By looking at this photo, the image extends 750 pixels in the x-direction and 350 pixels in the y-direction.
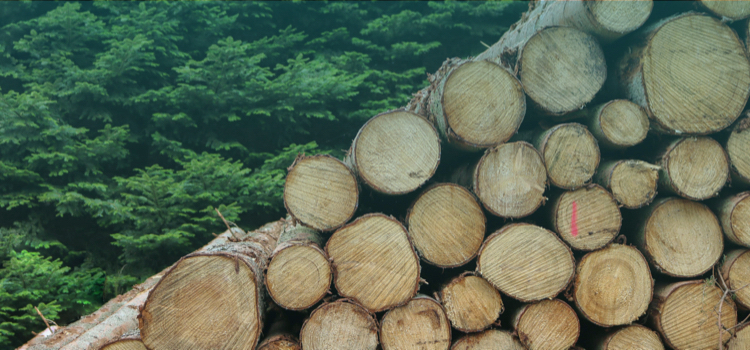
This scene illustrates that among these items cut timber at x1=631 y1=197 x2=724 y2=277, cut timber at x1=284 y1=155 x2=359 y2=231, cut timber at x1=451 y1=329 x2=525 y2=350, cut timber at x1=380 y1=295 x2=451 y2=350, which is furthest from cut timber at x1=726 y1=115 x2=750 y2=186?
cut timber at x1=284 y1=155 x2=359 y2=231

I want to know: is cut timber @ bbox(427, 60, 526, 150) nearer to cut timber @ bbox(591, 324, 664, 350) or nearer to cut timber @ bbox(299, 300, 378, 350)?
cut timber @ bbox(299, 300, 378, 350)

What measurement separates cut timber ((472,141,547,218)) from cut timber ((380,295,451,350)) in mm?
571

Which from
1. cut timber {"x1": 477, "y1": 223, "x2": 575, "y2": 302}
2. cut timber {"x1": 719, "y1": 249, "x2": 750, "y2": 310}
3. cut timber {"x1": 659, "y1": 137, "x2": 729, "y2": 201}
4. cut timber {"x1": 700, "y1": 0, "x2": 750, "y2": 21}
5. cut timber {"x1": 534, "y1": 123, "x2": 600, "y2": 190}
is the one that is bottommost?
cut timber {"x1": 719, "y1": 249, "x2": 750, "y2": 310}

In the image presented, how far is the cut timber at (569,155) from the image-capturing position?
2014 millimetres

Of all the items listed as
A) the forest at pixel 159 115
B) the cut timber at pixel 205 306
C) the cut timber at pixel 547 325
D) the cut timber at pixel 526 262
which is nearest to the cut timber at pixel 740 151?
the cut timber at pixel 526 262

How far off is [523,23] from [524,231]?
1721 millimetres

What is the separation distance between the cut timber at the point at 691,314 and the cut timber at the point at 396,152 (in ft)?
4.64

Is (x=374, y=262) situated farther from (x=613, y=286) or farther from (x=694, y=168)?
(x=694, y=168)

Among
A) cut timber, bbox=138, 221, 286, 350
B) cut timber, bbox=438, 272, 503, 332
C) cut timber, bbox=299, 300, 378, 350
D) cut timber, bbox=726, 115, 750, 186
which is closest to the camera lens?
cut timber, bbox=138, 221, 286, 350

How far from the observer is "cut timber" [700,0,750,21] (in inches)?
84.3

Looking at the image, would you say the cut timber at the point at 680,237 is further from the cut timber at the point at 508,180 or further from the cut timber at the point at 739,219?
the cut timber at the point at 508,180

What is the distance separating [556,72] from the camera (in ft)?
7.04

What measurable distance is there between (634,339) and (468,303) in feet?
3.02

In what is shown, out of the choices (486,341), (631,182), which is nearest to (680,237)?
(631,182)
